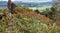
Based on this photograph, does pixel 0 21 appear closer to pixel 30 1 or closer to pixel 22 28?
pixel 22 28

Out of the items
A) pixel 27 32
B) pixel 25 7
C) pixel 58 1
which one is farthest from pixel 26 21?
pixel 25 7

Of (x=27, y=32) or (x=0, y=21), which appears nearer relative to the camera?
(x=27, y=32)

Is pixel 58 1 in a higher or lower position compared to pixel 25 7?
higher

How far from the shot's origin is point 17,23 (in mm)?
8133

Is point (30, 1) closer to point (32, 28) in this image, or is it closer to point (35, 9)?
point (35, 9)

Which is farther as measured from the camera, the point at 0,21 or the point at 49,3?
the point at 49,3

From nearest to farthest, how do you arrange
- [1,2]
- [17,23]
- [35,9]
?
1. [17,23]
2. [1,2]
3. [35,9]

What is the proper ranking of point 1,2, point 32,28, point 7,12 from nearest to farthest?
1. point 32,28
2. point 7,12
3. point 1,2

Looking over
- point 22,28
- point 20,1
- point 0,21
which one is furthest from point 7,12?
point 20,1

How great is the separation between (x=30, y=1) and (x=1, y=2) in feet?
5.17

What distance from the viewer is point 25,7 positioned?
1202 cm

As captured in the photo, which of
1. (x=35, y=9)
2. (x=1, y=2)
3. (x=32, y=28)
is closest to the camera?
(x=32, y=28)

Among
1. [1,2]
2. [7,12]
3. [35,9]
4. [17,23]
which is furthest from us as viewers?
[35,9]

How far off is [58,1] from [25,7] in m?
2.90
